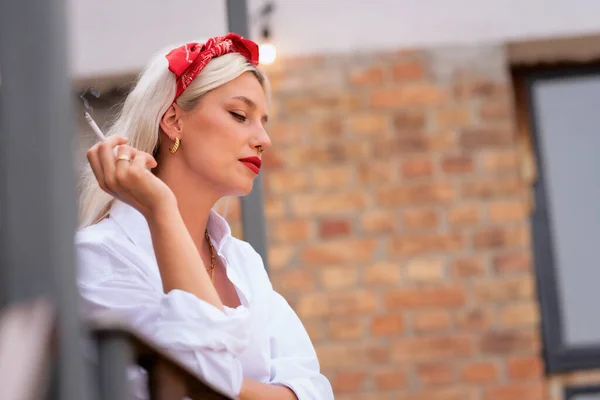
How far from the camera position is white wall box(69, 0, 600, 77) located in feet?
13.2

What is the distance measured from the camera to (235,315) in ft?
4.36

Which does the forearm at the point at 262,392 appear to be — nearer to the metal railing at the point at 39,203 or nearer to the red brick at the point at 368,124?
the metal railing at the point at 39,203

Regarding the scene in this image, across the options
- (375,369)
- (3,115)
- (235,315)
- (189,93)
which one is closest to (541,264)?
(375,369)

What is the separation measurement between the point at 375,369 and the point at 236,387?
102 inches

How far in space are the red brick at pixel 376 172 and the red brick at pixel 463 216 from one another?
0.26 m

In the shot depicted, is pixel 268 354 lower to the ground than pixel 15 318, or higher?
lower

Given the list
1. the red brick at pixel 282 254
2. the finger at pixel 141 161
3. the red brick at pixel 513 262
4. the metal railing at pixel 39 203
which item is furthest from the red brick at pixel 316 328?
the metal railing at pixel 39 203

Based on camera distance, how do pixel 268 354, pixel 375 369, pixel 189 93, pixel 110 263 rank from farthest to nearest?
pixel 375 369 < pixel 189 93 < pixel 268 354 < pixel 110 263

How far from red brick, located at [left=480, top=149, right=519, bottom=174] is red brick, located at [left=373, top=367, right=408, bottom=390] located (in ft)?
2.80

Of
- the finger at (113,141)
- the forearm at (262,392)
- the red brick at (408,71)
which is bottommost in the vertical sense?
Result: the forearm at (262,392)

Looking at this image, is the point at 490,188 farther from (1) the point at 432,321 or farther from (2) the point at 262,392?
(2) the point at 262,392

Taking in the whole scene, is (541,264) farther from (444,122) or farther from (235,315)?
(235,315)

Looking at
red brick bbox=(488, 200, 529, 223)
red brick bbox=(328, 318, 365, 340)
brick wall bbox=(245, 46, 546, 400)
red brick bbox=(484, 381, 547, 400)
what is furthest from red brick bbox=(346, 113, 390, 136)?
red brick bbox=(484, 381, 547, 400)

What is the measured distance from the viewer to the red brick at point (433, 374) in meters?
3.83
